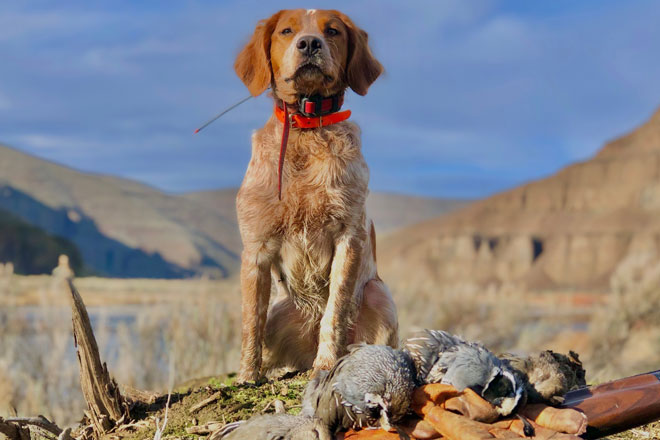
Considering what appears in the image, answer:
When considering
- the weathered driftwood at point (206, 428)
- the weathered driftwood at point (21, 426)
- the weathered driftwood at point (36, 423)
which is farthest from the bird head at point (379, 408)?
the weathered driftwood at point (36, 423)

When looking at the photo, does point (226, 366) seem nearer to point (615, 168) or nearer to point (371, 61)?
point (371, 61)

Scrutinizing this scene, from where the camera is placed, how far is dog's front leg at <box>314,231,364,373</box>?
169 inches

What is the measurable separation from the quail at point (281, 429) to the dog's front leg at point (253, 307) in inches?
48.1

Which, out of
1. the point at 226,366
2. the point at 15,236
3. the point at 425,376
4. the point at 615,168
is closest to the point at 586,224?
the point at 615,168

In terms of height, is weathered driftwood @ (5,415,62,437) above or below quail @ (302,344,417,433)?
below

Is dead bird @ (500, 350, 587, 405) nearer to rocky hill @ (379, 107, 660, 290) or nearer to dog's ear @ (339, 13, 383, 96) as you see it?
dog's ear @ (339, 13, 383, 96)

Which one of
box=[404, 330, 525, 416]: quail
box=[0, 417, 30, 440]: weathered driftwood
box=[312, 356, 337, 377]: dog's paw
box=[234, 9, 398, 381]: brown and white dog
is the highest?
box=[234, 9, 398, 381]: brown and white dog

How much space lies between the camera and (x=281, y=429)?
3064 mm

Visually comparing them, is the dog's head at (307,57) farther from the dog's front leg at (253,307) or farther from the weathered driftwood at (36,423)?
the weathered driftwood at (36,423)

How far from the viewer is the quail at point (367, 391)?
2965 millimetres

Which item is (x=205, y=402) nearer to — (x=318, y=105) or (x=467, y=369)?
(x=467, y=369)

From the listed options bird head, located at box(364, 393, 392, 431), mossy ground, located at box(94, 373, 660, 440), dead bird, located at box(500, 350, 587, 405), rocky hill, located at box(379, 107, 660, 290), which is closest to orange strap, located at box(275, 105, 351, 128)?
mossy ground, located at box(94, 373, 660, 440)

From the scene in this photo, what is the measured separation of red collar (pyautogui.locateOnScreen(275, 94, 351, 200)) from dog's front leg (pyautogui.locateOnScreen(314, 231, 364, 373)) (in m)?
0.49

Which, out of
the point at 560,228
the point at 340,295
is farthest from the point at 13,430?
the point at 560,228
